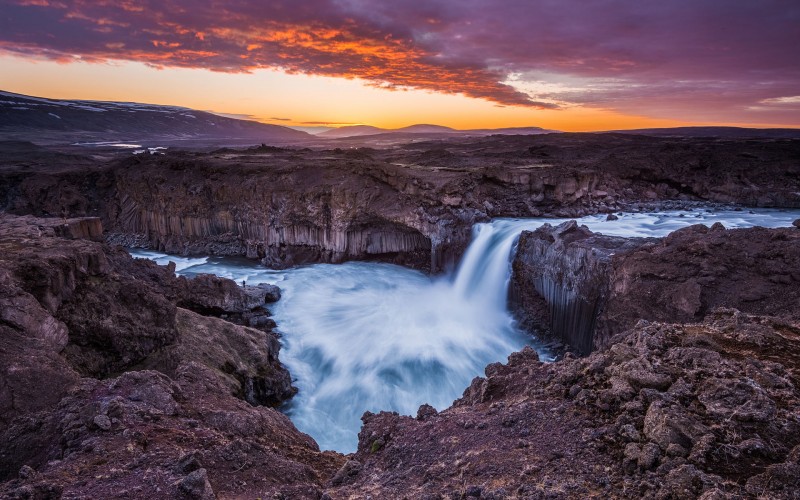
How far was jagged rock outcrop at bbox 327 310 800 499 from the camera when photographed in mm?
3463

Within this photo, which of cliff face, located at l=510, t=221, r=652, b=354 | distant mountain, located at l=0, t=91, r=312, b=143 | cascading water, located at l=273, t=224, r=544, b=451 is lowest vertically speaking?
cascading water, located at l=273, t=224, r=544, b=451

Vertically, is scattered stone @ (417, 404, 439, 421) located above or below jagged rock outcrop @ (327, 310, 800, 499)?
below

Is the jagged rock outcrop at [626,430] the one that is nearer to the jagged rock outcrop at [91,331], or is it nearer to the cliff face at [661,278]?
the jagged rock outcrop at [91,331]

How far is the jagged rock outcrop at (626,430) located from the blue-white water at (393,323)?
7114mm

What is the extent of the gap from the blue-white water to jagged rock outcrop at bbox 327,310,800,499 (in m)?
7.11

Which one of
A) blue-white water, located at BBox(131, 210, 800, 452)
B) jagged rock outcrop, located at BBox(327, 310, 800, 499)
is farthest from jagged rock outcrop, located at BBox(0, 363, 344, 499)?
blue-white water, located at BBox(131, 210, 800, 452)

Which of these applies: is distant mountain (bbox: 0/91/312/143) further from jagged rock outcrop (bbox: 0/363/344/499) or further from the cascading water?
jagged rock outcrop (bbox: 0/363/344/499)

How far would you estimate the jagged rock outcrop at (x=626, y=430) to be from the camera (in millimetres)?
3463

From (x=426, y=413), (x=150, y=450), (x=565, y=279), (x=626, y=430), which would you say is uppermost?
(x=626, y=430)

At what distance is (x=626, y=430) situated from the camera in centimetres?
397

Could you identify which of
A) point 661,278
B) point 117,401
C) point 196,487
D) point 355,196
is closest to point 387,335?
point 661,278

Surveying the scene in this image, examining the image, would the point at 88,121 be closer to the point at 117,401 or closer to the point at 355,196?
the point at 355,196

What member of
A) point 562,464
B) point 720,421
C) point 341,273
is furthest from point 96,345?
point 341,273

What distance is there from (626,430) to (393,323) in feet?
47.8
